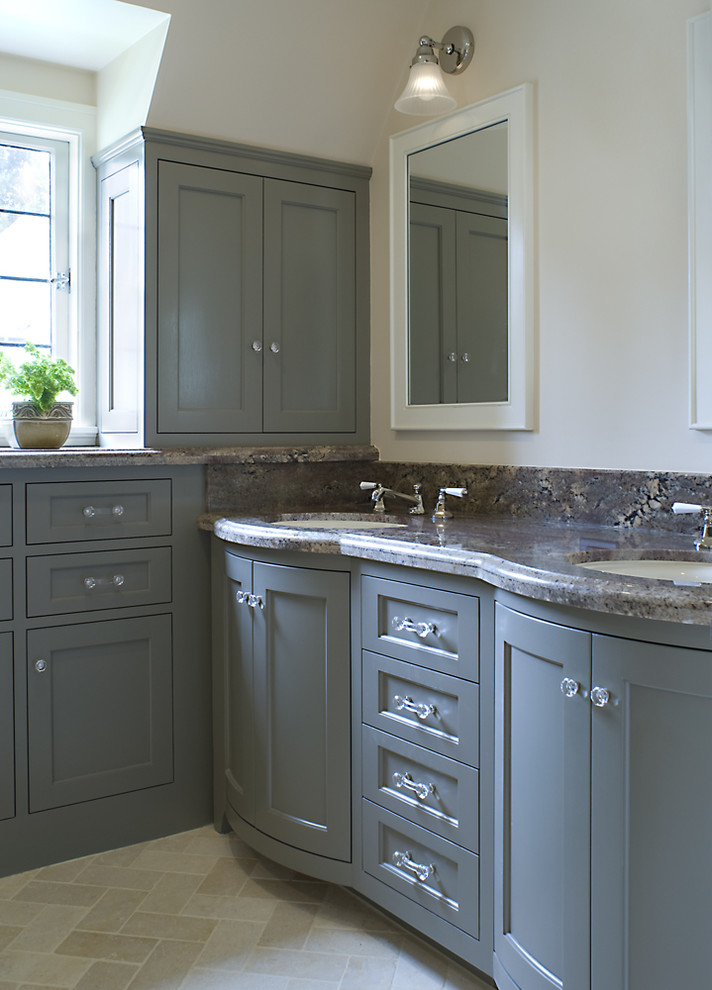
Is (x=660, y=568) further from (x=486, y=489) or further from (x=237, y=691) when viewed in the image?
(x=237, y=691)

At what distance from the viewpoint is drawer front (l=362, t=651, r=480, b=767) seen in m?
1.79

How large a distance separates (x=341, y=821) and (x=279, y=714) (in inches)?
11.8

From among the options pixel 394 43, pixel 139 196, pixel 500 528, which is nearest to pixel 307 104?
pixel 394 43

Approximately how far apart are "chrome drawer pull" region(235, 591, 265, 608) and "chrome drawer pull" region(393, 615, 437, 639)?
1.47 feet

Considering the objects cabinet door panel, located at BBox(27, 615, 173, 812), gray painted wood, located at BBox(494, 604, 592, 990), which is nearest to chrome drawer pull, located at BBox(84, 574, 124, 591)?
cabinet door panel, located at BBox(27, 615, 173, 812)

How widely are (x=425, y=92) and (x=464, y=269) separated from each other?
0.49 metres

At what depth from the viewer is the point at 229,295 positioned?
2789mm

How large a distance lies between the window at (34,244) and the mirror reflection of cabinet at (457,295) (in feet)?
3.73

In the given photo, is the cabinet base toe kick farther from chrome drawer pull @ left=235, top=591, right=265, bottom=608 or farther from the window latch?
the window latch

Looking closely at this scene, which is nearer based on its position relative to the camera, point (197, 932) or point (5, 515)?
point (197, 932)

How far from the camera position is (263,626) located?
2.28 m

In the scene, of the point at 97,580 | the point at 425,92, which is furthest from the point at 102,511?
the point at 425,92

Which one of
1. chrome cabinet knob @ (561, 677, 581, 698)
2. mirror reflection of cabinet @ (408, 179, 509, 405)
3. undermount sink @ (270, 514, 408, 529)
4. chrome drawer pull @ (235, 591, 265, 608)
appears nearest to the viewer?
chrome cabinet knob @ (561, 677, 581, 698)

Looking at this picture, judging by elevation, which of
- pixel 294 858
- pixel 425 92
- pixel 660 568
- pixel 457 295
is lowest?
pixel 294 858
